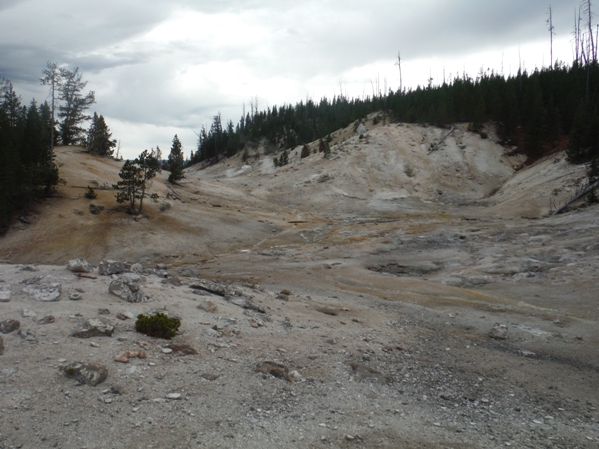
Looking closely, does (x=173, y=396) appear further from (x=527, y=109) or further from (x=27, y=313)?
(x=527, y=109)

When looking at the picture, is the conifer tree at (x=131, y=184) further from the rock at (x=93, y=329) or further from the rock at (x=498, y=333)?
the rock at (x=498, y=333)

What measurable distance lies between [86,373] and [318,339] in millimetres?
5978

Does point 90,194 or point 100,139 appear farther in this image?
point 100,139

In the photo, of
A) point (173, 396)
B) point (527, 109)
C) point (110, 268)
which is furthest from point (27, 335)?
point (527, 109)

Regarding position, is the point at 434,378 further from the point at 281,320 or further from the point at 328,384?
the point at 281,320

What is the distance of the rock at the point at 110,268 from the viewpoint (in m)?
14.2

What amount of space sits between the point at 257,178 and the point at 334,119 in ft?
201

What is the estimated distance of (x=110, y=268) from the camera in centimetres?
1445

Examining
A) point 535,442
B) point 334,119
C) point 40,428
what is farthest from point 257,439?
point 334,119

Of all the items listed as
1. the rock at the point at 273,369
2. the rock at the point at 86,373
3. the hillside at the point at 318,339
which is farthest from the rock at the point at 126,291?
the rock at the point at 273,369

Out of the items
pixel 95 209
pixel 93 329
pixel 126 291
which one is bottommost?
pixel 93 329

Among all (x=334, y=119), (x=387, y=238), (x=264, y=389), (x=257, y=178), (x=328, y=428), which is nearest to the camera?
(x=328, y=428)

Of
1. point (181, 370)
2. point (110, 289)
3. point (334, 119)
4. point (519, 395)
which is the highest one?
point (334, 119)

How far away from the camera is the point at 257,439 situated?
6.12 metres
